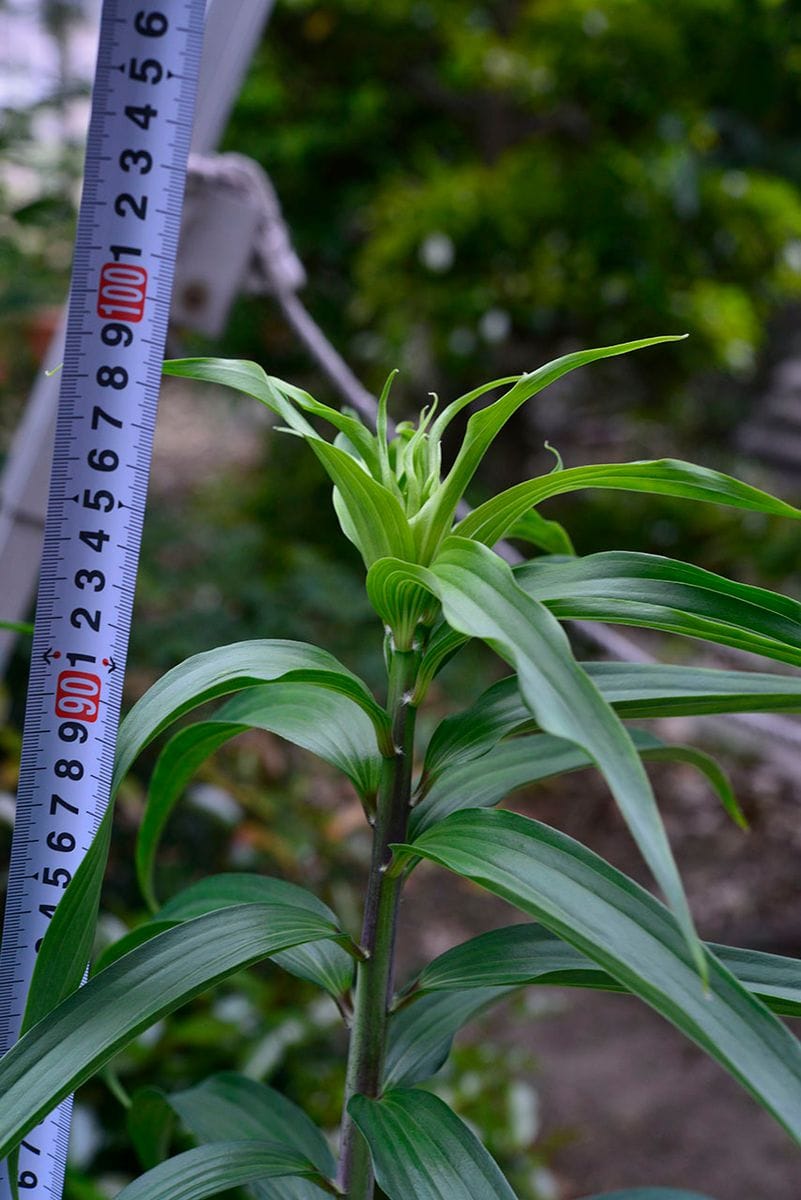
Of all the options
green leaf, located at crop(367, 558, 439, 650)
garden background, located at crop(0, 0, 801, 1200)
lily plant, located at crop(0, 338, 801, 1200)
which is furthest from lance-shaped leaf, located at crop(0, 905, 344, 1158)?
garden background, located at crop(0, 0, 801, 1200)

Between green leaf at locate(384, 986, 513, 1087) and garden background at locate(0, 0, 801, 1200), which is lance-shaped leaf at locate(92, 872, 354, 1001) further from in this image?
garden background at locate(0, 0, 801, 1200)

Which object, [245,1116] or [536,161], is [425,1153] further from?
[536,161]

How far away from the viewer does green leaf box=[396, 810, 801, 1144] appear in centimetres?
26

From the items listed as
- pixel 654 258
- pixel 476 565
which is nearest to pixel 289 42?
pixel 654 258

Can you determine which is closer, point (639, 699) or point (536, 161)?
point (639, 699)

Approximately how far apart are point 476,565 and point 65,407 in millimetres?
162

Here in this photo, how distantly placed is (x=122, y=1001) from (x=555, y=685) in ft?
0.54

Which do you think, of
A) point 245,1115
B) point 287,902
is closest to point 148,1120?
point 245,1115

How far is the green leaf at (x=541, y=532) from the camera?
0.44 m

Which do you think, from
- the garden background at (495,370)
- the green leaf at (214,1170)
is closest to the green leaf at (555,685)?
the green leaf at (214,1170)

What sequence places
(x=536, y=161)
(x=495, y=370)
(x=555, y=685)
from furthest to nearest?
(x=495, y=370) < (x=536, y=161) < (x=555, y=685)

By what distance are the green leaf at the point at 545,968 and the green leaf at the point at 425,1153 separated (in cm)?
4

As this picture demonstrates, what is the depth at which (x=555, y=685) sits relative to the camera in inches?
10.7

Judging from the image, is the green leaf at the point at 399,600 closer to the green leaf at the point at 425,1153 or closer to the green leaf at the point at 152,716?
the green leaf at the point at 152,716
